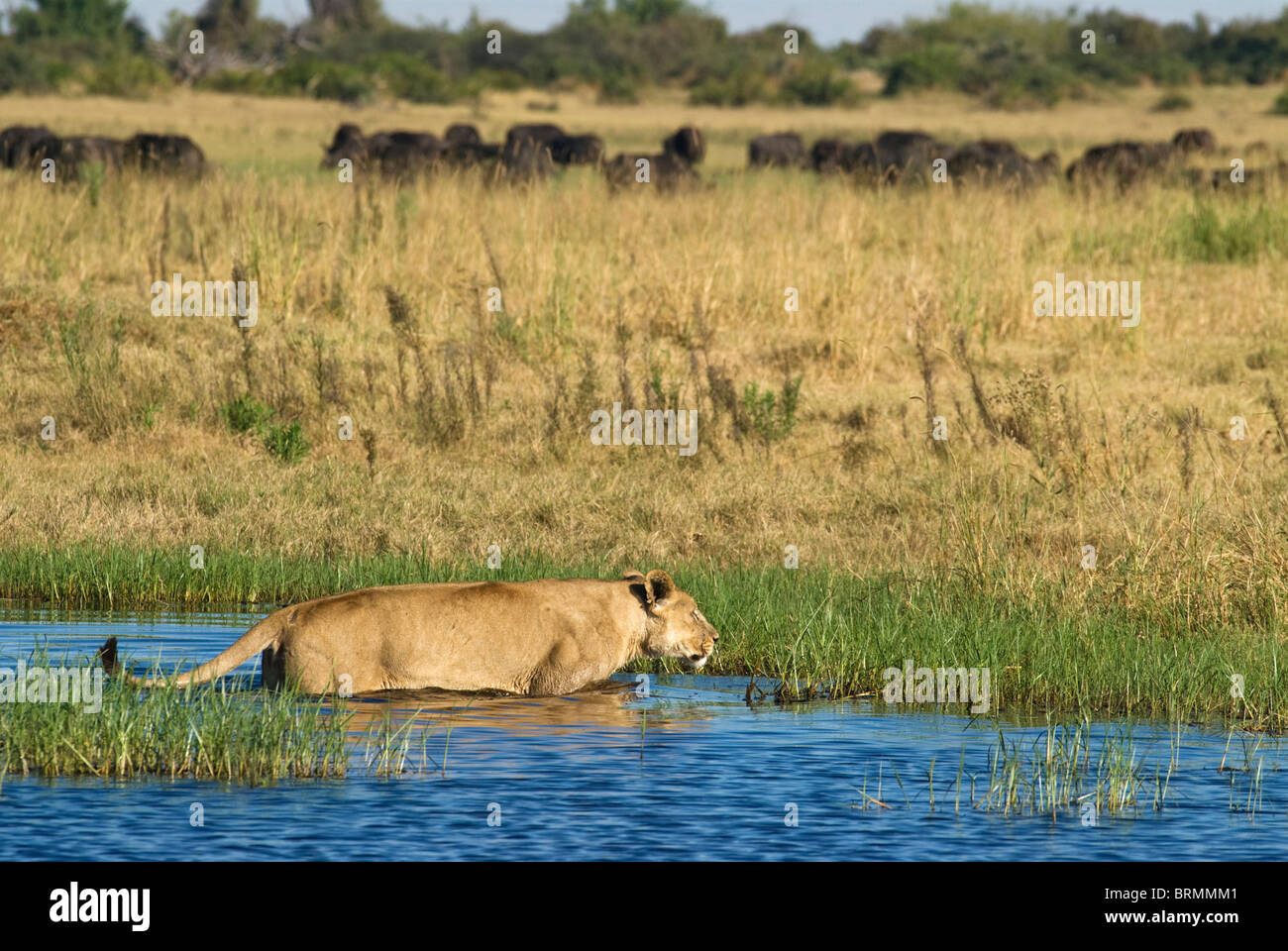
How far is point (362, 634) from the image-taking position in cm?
Result: 775

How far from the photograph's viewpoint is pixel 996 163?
2697 centimetres

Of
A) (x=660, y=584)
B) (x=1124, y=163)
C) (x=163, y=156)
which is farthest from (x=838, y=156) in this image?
(x=660, y=584)

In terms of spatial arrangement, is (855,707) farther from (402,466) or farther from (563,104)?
(563,104)

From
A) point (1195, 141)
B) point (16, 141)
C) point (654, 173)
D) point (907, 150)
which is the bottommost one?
point (654, 173)

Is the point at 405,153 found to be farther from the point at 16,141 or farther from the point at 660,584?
the point at 660,584

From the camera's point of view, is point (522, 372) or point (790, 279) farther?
point (790, 279)

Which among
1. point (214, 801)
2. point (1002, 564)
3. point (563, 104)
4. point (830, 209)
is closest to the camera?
point (214, 801)

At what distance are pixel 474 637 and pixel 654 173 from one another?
17772 mm

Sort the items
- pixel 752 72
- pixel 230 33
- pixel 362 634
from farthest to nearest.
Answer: pixel 230 33 < pixel 752 72 < pixel 362 634

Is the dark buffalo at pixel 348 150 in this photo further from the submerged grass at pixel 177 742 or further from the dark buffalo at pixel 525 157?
the submerged grass at pixel 177 742

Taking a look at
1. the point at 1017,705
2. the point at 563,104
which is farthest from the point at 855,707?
the point at 563,104

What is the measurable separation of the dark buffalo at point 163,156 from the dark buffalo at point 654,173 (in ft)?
16.2

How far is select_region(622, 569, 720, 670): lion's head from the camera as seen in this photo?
840 cm

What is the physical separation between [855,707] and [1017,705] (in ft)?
2.27
